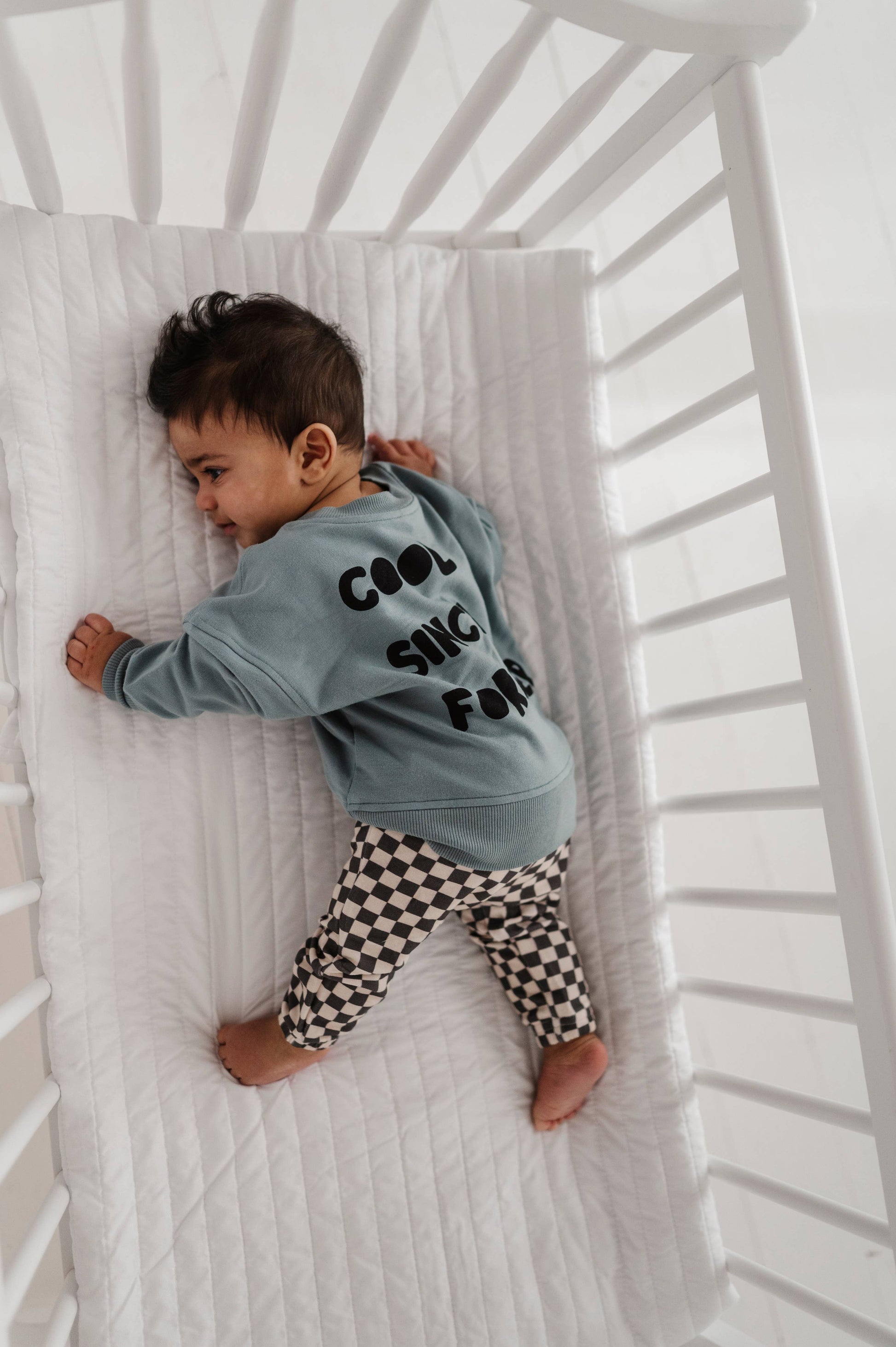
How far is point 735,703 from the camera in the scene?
951mm

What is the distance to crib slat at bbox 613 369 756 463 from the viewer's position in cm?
90

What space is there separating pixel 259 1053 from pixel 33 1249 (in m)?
0.27

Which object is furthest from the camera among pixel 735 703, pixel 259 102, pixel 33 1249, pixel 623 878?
pixel 623 878

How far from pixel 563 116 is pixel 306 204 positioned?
559mm

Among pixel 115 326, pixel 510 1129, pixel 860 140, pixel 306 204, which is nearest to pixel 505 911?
pixel 510 1129

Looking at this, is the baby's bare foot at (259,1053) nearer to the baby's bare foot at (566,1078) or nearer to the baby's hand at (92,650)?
the baby's bare foot at (566,1078)

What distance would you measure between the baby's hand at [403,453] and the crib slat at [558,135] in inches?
10.8

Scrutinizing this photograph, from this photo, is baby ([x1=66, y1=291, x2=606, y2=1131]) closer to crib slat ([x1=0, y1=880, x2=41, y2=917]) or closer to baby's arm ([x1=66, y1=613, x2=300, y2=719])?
baby's arm ([x1=66, y1=613, x2=300, y2=719])

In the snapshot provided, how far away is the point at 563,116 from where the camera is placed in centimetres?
95

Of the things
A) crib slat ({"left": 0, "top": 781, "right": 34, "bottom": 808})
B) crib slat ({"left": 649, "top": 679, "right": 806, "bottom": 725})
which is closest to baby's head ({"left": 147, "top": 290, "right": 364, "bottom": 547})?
crib slat ({"left": 0, "top": 781, "right": 34, "bottom": 808})

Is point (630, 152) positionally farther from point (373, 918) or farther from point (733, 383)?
point (373, 918)

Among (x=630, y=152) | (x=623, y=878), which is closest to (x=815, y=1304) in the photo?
(x=623, y=878)

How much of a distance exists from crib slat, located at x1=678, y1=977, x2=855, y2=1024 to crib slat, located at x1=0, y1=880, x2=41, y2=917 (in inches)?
27.4

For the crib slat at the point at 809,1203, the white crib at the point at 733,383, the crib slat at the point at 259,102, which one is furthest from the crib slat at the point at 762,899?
the crib slat at the point at 259,102
